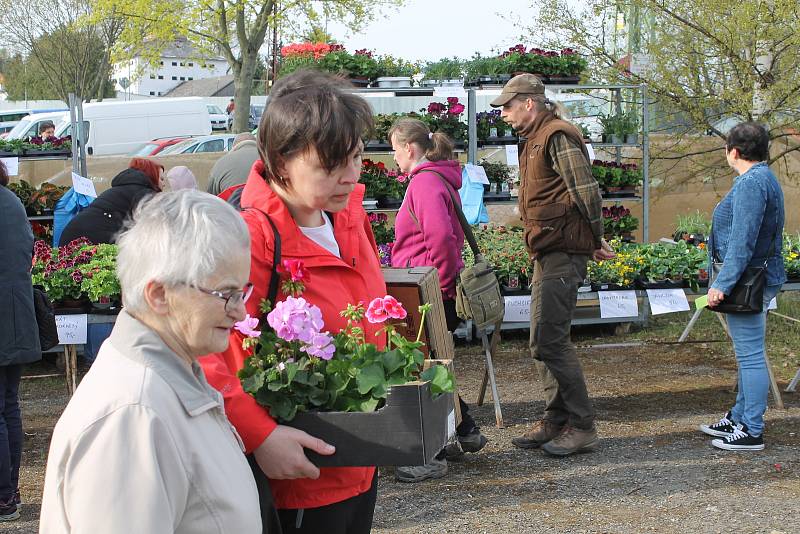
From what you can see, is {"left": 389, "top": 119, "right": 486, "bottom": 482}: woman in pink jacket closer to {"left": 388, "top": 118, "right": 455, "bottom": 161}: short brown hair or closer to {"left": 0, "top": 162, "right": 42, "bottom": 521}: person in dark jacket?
{"left": 388, "top": 118, "right": 455, "bottom": 161}: short brown hair

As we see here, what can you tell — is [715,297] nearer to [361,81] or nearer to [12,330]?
[12,330]

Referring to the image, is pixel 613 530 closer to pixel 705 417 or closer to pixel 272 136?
pixel 705 417

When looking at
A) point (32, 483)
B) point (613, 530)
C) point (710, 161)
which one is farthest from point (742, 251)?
point (710, 161)

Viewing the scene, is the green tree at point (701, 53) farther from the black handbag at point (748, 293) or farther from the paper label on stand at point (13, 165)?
the paper label on stand at point (13, 165)

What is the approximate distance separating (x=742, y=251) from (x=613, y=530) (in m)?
1.82

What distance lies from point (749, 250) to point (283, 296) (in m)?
3.68

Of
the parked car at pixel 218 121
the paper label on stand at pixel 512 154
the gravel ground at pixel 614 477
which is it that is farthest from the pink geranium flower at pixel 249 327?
the parked car at pixel 218 121

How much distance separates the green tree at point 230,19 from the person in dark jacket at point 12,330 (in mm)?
17849

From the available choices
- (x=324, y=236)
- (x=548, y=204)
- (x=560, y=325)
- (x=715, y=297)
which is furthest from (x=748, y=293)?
(x=324, y=236)

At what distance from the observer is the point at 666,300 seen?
22.4 ft

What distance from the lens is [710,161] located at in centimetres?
1130

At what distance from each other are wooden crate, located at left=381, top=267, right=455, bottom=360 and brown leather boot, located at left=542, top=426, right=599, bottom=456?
118 cm

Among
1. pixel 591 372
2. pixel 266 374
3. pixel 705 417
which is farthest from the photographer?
pixel 591 372

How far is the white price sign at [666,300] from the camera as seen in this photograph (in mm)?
6785
